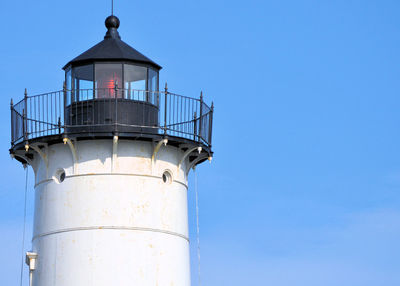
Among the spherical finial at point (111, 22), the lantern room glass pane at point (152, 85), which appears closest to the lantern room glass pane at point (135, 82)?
the lantern room glass pane at point (152, 85)

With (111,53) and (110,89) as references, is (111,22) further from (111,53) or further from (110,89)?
(110,89)

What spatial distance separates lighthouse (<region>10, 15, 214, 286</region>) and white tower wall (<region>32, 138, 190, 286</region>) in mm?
26

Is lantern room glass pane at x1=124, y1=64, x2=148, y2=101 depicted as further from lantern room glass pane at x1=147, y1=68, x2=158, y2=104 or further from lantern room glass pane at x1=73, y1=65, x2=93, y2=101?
lantern room glass pane at x1=73, y1=65, x2=93, y2=101

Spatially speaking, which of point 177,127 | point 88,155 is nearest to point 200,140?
point 177,127

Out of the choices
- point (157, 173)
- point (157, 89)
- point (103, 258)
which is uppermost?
point (157, 89)

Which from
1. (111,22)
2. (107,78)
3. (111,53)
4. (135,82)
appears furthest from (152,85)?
(111,22)

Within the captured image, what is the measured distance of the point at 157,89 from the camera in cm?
2972

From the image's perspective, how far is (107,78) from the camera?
29.0m

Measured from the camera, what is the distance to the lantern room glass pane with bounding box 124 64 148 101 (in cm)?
2884

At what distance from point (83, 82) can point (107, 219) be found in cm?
372

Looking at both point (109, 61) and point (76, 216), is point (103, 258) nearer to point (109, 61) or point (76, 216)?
point (76, 216)

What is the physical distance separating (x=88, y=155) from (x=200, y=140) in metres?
3.03

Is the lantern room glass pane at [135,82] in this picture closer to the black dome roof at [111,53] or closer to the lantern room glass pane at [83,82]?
the black dome roof at [111,53]

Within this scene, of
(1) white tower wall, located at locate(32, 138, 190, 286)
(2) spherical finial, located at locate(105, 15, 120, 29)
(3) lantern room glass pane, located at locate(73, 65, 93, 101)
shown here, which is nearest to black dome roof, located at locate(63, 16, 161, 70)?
(2) spherical finial, located at locate(105, 15, 120, 29)
